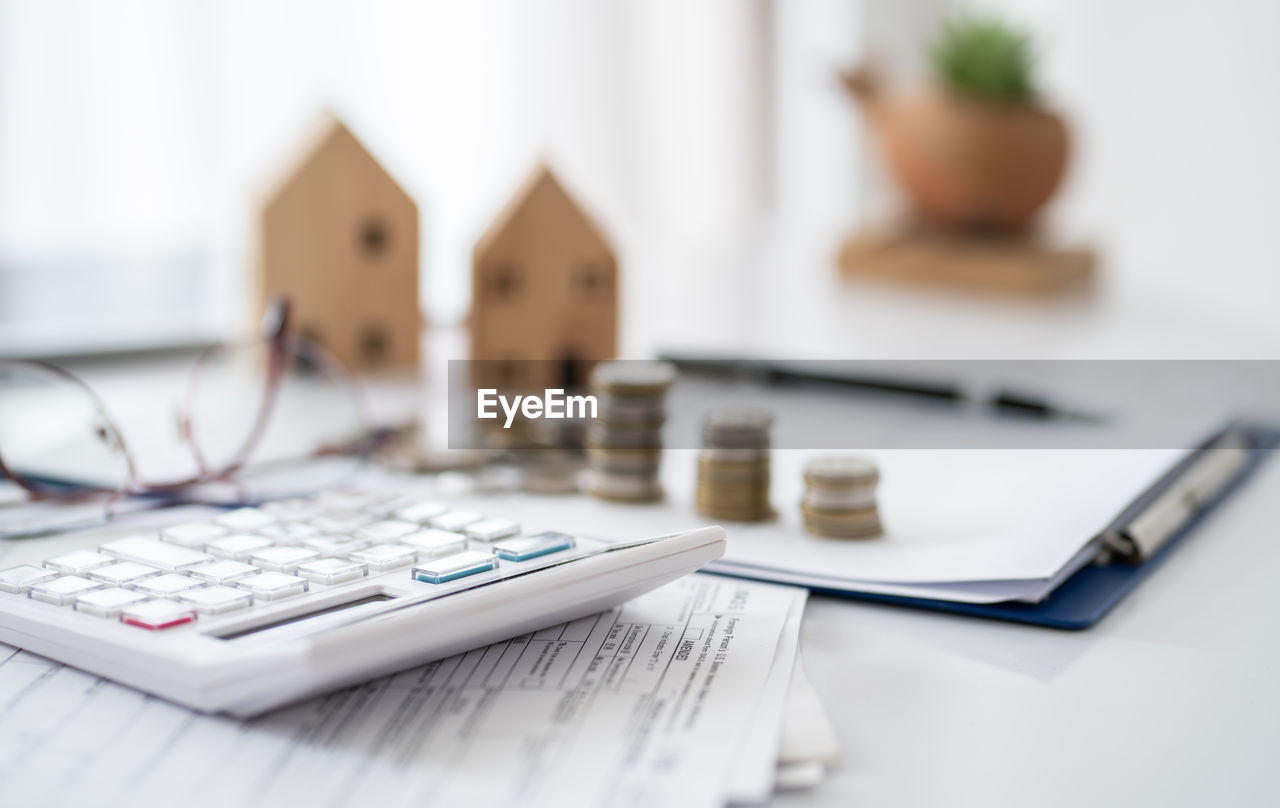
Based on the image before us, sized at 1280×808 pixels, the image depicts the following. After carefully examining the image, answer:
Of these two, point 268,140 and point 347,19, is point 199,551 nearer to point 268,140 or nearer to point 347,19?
point 268,140

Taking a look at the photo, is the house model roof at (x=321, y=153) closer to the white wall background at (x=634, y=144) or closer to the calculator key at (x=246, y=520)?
the white wall background at (x=634, y=144)

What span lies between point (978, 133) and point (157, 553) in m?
1.20

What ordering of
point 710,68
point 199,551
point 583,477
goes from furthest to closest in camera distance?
point 710,68, point 583,477, point 199,551

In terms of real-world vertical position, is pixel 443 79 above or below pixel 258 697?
above

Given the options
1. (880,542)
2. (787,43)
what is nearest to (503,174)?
(787,43)

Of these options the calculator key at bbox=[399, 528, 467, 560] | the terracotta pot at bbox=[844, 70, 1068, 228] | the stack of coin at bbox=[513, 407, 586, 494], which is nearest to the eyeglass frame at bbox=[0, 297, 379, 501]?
the stack of coin at bbox=[513, 407, 586, 494]

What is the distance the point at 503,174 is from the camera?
1.79 m

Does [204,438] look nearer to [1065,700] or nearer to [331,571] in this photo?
[331,571]

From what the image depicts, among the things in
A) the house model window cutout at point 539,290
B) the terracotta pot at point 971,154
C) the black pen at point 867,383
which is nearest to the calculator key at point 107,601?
the house model window cutout at point 539,290

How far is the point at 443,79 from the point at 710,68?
640 mm

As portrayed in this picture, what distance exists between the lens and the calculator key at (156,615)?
38 centimetres

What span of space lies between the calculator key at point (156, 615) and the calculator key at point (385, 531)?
0.31 feet

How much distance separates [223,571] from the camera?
1.42 ft

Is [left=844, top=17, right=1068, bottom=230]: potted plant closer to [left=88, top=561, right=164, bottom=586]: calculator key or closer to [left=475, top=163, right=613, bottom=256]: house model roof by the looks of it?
[left=475, top=163, right=613, bottom=256]: house model roof
